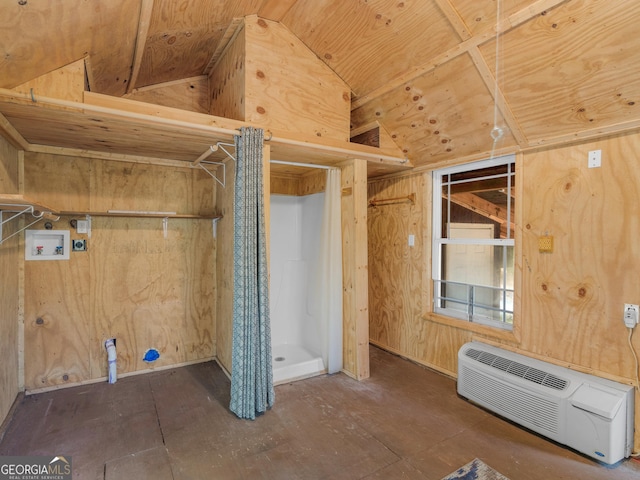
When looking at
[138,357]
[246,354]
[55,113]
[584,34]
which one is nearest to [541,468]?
[246,354]

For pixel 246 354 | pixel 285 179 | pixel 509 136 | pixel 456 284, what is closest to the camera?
pixel 246 354

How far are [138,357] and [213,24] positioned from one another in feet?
9.53

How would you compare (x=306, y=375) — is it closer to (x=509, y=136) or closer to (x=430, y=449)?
(x=430, y=449)

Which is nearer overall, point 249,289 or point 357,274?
point 249,289

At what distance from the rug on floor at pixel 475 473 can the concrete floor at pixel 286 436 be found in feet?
0.12

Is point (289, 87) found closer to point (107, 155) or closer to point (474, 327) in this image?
point (107, 155)

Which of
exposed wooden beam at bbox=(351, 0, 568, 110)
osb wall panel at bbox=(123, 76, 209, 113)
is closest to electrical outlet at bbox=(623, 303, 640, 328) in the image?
exposed wooden beam at bbox=(351, 0, 568, 110)

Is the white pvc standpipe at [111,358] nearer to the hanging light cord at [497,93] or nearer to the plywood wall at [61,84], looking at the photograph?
the plywood wall at [61,84]

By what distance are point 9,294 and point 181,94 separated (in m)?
2.18

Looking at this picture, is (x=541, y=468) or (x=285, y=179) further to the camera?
(x=285, y=179)

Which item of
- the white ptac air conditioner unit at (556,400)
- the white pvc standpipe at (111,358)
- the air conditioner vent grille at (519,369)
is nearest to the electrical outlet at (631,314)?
the white ptac air conditioner unit at (556,400)

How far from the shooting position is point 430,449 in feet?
6.79

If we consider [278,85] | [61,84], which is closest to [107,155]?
[61,84]

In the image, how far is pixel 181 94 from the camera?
10.7 feet
